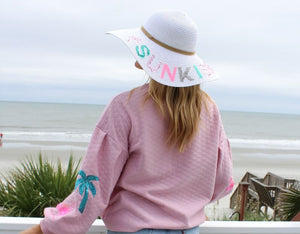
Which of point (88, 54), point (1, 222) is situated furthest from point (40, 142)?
point (88, 54)

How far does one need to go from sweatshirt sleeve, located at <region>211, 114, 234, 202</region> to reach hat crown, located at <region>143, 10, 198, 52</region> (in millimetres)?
340

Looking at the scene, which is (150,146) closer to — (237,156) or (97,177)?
(97,177)

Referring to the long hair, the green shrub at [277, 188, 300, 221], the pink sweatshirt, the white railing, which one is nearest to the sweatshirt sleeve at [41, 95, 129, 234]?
the pink sweatshirt

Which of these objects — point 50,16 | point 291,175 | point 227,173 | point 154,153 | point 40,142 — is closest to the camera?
point 154,153

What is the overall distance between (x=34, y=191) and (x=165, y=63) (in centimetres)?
214

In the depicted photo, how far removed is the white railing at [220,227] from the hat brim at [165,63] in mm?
671

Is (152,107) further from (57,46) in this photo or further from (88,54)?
(88,54)

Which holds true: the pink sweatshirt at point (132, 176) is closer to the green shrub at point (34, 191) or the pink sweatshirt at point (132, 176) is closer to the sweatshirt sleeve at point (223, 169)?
the sweatshirt sleeve at point (223, 169)

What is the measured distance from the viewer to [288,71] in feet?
203

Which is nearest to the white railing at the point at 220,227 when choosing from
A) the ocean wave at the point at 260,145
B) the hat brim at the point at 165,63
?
the hat brim at the point at 165,63

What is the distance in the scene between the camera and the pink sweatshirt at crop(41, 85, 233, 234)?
4.11 feet

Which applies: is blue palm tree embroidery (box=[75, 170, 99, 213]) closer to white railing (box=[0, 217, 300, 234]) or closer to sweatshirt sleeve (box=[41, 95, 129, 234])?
sweatshirt sleeve (box=[41, 95, 129, 234])

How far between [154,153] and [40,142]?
18.5m

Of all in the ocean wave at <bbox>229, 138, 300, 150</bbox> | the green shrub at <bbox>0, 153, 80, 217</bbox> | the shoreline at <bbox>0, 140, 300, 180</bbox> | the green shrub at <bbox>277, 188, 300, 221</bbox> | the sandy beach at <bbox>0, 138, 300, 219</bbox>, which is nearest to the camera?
the green shrub at <bbox>0, 153, 80, 217</bbox>
